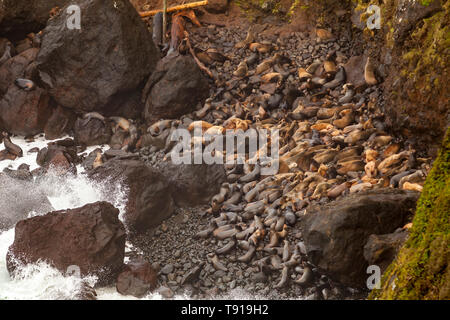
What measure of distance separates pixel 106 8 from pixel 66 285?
15.9 feet

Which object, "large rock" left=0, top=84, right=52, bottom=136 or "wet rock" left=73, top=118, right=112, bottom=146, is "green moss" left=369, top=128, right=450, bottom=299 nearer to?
"wet rock" left=73, top=118, right=112, bottom=146

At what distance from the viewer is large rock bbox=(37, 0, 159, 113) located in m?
8.86

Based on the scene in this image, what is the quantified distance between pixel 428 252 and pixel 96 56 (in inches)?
268

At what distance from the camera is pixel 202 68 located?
366 inches

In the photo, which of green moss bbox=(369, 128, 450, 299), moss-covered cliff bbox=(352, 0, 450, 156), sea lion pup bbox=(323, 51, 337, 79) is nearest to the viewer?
green moss bbox=(369, 128, 450, 299)

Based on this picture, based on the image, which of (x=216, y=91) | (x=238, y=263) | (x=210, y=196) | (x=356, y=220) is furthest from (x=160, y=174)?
(x=356, y=220)

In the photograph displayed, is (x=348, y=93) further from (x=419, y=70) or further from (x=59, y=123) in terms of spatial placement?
(x=59, y=123)

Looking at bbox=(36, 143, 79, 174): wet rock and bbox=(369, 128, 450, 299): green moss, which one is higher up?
bbox=(369, 128, 450, 299): green moss

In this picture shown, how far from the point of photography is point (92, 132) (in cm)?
891

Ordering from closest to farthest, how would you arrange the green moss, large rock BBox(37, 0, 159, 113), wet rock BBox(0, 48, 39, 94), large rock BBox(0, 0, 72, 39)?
the green moss, large rock BBox(37, 0, 159, 113), wet rock BBox(0, 48, 39, 94), large rock BBox(0, 0, 72, 39)

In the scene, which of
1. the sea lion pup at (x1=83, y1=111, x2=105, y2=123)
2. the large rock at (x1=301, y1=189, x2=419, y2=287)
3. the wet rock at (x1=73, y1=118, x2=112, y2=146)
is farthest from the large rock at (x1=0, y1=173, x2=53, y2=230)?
the large rock at (x1=301, y1=189, x2=419, y2=287)

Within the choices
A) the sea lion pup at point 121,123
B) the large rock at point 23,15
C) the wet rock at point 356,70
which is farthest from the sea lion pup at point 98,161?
the wet rock at point 356,70

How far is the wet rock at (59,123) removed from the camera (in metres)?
9.16

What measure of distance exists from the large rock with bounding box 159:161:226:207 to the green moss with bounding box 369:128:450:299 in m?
3.85
